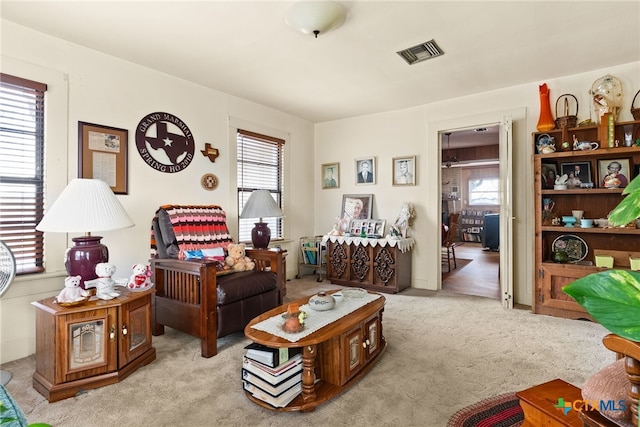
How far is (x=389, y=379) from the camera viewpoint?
77.9 inches

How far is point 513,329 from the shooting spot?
2.80 meters

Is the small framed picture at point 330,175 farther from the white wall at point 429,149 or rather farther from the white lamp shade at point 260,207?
the white lamp shade at point 260,207

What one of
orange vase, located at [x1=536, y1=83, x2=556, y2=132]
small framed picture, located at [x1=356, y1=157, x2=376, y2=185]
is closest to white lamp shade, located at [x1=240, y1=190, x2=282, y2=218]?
small framed picture, located at [x1=356, y1=157, x2=376, y2=185]

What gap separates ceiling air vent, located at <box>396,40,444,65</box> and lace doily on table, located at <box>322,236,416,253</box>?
198 cm

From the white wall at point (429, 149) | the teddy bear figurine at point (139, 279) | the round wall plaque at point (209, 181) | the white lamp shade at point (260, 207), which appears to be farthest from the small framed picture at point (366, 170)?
the teddy bear figurine at point (139, 279)

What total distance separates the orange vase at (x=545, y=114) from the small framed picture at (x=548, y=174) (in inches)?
14.4

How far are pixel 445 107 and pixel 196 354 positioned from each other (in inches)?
148

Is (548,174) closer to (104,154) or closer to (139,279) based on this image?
(139,279)

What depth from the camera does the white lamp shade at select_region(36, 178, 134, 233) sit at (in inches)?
76.4

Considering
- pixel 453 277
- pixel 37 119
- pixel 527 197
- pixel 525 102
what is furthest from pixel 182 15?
pixel 453 277

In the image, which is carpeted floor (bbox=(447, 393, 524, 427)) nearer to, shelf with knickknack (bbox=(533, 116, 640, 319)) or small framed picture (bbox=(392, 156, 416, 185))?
shelf with knickknack (bbox=(533, 116, 640, 319))

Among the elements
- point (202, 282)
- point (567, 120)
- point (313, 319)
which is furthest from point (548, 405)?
point (567, 120)

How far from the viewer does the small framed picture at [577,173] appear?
3139mm

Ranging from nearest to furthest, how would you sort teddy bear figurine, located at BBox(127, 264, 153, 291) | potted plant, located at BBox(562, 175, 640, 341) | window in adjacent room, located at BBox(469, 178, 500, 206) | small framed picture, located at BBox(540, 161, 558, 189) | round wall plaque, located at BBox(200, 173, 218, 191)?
potted plant, located at BBox(562, 175, 640, 341), teddy bear figurine, located at BBox(127, 264, 153, 291), small framed picture, located at BBox(540, 161, 558, 189), round wall plaque, located at BBox(200, 173, 218, 191), window in adjacent room, located at BBox(469, 178, 500, 206)
